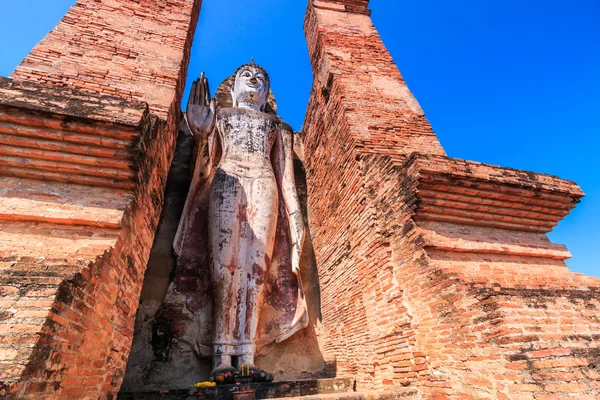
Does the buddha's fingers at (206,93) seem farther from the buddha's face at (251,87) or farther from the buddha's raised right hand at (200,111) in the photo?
the buddha's face at (251,87)

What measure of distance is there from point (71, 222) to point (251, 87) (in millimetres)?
4398

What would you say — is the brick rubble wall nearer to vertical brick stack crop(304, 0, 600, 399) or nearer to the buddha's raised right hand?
vertical brick stack crop(304, 0, 600, 399)

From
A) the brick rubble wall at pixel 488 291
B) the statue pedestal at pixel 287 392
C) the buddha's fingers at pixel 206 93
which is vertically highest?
the buddha's fingers at pixel 206 93

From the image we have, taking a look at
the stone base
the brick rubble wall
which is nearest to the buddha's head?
the brick rubble wall

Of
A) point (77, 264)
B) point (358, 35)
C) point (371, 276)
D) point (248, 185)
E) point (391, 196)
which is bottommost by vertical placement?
point (77, 264)

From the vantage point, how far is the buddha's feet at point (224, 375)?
144 inches

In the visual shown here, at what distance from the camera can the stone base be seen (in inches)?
125

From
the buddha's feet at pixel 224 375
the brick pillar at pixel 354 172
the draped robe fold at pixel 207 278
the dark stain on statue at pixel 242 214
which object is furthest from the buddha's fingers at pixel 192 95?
the buddha's feet at pixel 224 375

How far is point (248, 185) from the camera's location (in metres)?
5.26

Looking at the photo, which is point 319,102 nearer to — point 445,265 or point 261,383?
point 445,265

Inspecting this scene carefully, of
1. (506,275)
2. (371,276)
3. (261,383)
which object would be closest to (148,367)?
Answer: (261,383)

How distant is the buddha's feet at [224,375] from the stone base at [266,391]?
308mm

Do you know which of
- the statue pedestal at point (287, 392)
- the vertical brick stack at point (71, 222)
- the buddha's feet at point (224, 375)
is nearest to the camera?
the vertical brick stack at point (71, 222)

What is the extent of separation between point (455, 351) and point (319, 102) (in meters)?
4.85
